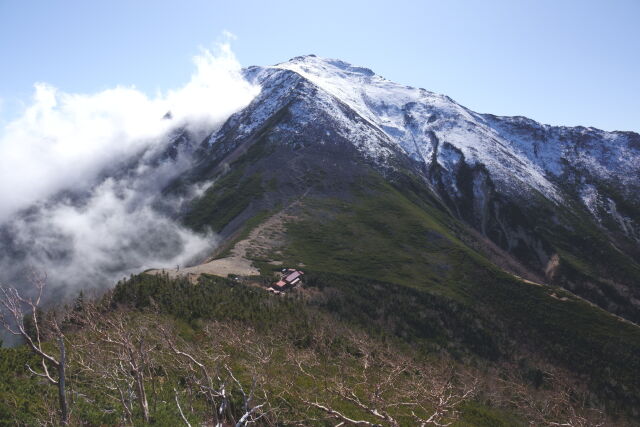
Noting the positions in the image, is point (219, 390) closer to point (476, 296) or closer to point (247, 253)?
point (247, 253)

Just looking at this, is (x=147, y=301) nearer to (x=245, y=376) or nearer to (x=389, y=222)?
(x=245, y=376)

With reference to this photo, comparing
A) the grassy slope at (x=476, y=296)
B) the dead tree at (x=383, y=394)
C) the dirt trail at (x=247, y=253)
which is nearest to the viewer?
the dead tree at (x=383, y=394)

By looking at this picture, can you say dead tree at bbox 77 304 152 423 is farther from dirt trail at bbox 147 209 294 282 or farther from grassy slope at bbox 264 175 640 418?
grassy slope at bbox 264 175 640 418

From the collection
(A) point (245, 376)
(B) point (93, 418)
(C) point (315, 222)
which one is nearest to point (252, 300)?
(A) point (245, 376)

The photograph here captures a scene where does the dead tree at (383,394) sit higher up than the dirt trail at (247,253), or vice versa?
the dead tree at (383,394)

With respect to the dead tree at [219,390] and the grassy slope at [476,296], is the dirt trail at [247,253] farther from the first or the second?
the dead tree at [219,390]

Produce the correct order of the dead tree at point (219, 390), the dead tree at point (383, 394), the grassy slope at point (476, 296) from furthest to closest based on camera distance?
the grassy slope at point (476, 296)
the dead tree at point (219, 390)
the dead tree at point (383, 394)

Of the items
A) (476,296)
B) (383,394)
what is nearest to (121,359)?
(383,394)

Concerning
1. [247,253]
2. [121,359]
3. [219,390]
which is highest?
[121,359]

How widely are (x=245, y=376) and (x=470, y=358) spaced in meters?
86.8

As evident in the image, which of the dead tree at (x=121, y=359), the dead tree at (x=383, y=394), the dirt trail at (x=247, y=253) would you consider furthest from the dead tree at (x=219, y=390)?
the dirt trail at (x=247, y=253)

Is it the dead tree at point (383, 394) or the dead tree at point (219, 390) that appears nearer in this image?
the dead tree at point (383, 394)

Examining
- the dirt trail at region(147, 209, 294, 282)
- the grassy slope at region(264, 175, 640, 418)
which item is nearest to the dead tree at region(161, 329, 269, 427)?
the dirt trail at region(147, 209, 294, 282)

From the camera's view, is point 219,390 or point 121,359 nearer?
point 121,359
